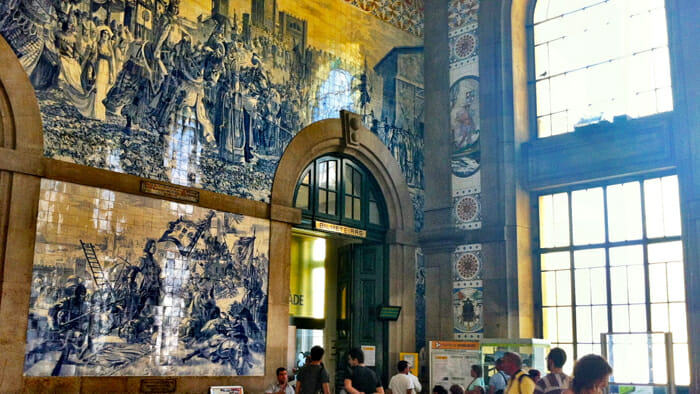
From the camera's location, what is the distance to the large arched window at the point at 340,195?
15.0m

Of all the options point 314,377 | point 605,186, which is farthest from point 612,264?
point 314,377

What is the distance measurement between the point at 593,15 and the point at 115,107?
32.8 ft

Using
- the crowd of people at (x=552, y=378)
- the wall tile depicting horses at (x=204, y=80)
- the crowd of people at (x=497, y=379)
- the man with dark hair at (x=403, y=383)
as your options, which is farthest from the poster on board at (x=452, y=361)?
the wall tile depicting horses at (x=204, y=80)

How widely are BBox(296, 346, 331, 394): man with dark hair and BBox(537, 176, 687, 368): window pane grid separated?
6.73m

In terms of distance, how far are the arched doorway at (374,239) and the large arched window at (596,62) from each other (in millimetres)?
3549

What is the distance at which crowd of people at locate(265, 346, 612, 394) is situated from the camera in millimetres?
Result: 5117

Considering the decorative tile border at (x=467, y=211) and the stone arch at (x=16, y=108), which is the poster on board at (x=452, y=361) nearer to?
the decorative tile border at (x=467, y=211)

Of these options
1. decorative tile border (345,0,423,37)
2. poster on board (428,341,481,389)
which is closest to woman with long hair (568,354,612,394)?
poster on board (428,341,481,389)

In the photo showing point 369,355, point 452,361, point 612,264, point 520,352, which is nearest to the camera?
point 520,352

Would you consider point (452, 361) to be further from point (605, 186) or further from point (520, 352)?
point (605, 186)

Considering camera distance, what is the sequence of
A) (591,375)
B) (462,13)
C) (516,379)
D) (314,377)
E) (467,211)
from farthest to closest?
1. (462,13)
2. (467,211)
3. (314,377)
4. (516,379)
5. (591,375)

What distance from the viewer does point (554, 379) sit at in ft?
22.5

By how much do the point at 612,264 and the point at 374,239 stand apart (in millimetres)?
4809

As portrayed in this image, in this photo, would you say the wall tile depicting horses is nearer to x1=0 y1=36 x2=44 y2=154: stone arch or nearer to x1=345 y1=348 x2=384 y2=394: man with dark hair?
x1=0 y1=36 x2=44 y2=154: stone arch
